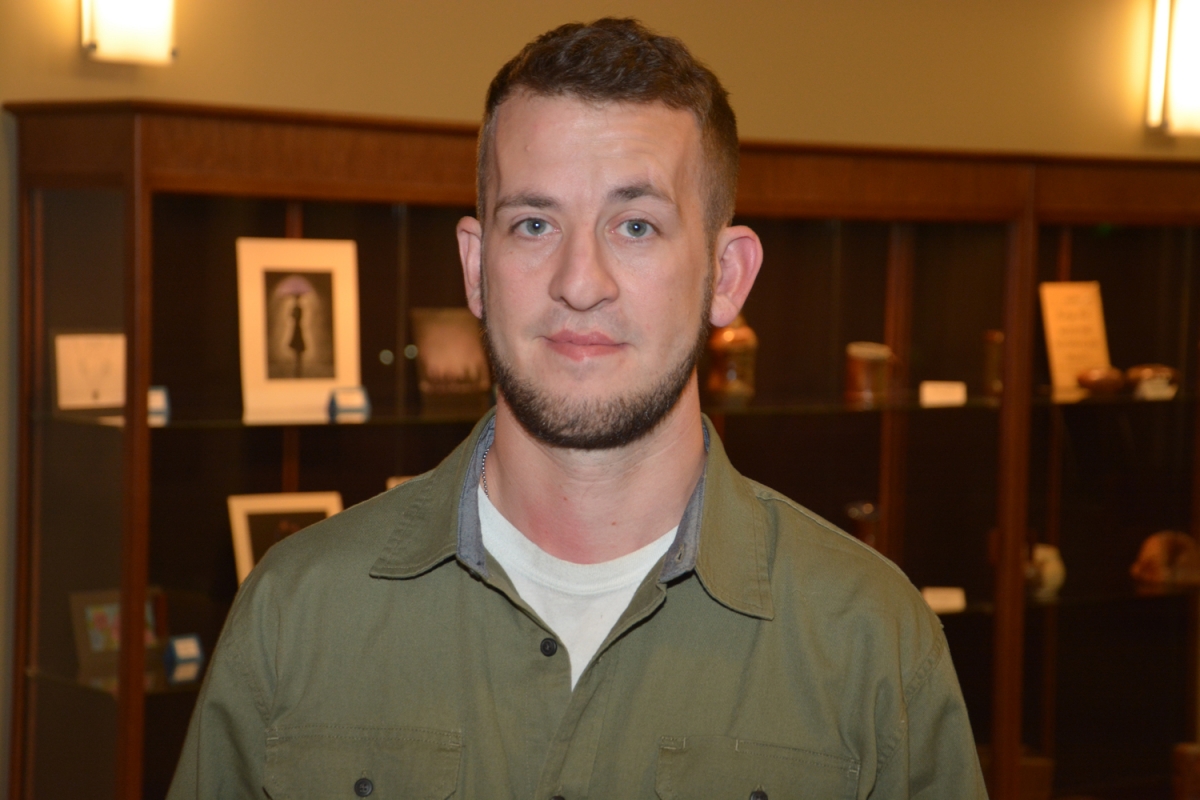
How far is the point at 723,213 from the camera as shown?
1656 millimetres

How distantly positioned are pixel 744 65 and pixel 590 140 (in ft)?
7.72

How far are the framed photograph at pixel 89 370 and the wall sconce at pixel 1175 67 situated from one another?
3282 millimetres

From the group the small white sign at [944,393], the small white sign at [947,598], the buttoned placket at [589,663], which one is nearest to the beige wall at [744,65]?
the small white sign at [944,393]

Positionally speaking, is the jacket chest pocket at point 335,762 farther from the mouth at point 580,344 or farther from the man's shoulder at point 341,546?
the mouth at point 580,344

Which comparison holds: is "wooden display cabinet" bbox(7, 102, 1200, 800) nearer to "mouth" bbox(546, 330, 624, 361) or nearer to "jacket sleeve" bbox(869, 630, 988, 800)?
"mouth" bbox(546, 330, 624, 361)

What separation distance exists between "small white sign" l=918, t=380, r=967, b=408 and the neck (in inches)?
81.2

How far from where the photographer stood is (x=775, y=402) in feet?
11.4

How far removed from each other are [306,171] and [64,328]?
2.25ft

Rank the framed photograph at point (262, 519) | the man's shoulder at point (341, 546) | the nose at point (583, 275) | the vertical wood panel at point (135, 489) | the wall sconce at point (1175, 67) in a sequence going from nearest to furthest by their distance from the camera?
1. the nose at point (583, 275)
2. the man's shoulder at point (341, 546)
3. the vertical wood panel at point (135, 489)
4. the framed photograph at point (262, 519)
5. the wall sconce at point (1175, 67)

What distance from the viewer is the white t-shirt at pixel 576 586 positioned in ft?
5.13

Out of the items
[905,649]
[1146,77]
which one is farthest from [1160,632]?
[905,649]

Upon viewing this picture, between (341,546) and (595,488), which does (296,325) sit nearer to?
(341,546)

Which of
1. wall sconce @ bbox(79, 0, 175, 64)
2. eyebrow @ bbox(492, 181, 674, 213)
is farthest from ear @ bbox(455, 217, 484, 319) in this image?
wall sconce @ bbox(79, 0, 175, 64)

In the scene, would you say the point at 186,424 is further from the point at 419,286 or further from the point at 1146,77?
the point at 1146,77
